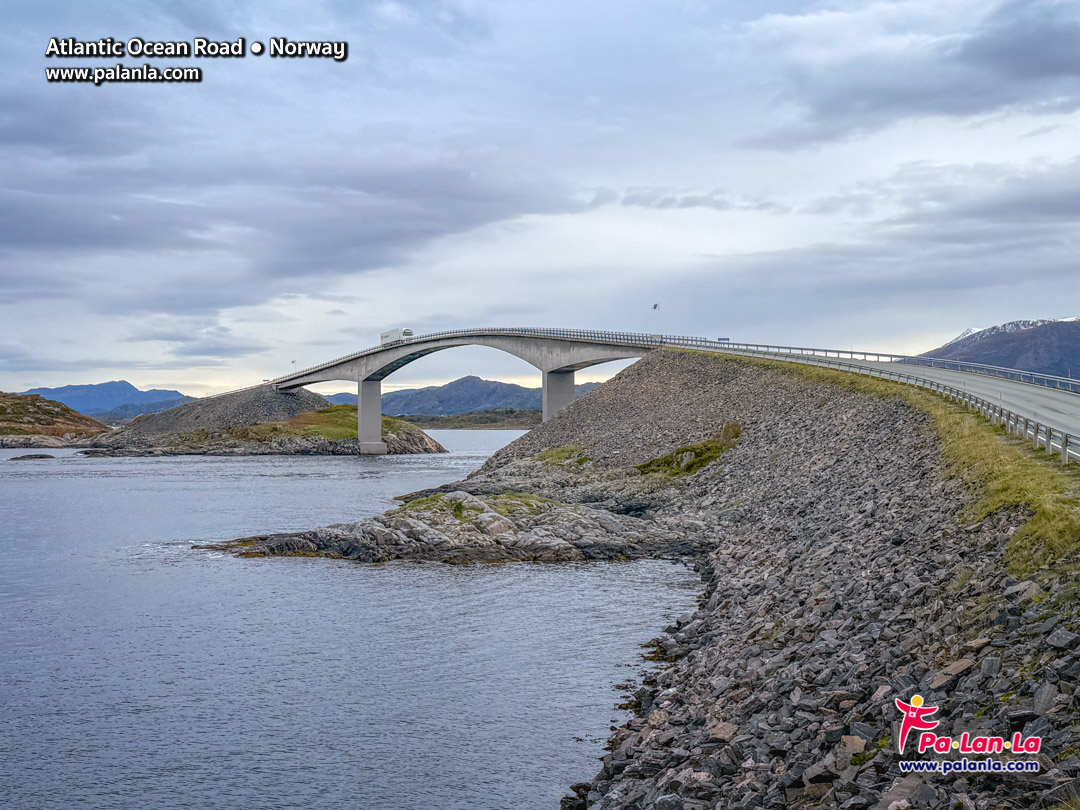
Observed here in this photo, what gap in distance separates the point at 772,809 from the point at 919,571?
8.46 m

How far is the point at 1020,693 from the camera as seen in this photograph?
33.1ft

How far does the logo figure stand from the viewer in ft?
33.9

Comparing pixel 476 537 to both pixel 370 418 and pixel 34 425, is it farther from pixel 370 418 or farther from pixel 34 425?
pixel 34 425

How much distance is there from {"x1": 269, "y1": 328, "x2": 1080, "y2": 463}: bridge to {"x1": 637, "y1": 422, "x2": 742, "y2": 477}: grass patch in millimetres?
10688

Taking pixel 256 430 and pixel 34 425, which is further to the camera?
pixel 34 425

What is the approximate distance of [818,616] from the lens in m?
17.5

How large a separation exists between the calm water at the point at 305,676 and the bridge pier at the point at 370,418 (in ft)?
321

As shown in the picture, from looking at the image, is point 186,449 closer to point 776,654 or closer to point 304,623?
point 304,623

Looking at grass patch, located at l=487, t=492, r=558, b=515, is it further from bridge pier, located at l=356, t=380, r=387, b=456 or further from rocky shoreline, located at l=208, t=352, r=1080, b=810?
bridge pier, located at l=356, t=380, r=387, b=456

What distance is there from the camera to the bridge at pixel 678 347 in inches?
1374

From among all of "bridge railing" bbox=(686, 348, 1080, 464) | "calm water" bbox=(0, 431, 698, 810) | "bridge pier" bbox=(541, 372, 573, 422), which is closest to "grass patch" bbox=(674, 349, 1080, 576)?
"bridge railing" bbox=(686, 348, 1080, 464)

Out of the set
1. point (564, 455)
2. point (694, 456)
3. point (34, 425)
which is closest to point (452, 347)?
point (564, 455)

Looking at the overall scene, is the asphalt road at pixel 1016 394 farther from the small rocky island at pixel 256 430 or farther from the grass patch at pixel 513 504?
the small rocky island at pixel 256 430

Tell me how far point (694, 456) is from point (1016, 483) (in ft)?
120
